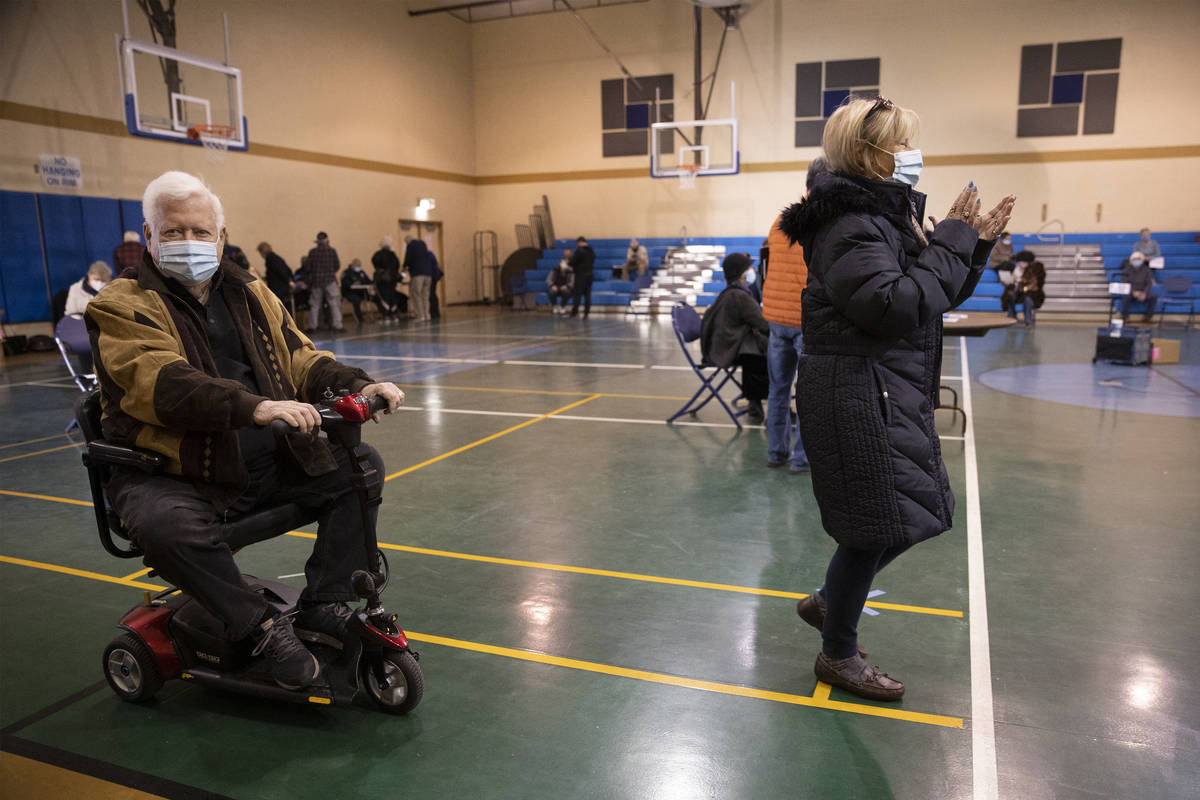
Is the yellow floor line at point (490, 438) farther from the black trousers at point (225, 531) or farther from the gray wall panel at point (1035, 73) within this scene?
the gray wall panel at point (1035, 73)

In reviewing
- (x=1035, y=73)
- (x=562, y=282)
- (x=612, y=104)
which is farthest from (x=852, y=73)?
(x=562, y=282)

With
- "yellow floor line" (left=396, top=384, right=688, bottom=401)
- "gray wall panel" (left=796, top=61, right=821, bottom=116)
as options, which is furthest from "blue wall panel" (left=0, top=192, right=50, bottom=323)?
"gray wall panel" (left=796, top=61, right=821, bottom=116)

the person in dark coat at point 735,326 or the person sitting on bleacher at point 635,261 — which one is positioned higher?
the person sitting on bleacher at point 635,261

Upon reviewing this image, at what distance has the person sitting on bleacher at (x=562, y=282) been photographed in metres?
18.9

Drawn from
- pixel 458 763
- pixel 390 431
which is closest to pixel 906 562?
pixel 458 763

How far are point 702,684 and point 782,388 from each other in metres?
2.89

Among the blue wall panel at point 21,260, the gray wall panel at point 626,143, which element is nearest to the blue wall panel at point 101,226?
the blue wall panel at point 21,260

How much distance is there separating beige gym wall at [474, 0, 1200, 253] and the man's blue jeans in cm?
1534

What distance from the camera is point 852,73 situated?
19016 millimetres

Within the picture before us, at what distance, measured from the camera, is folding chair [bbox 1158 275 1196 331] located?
15.1 m

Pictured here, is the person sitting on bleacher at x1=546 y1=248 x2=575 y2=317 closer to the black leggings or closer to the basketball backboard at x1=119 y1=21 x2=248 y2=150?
the basketball backboard at x1=119 y1=21 x2=248 y2=150

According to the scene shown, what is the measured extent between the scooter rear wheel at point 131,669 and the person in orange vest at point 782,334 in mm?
3134

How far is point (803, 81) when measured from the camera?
19.5m

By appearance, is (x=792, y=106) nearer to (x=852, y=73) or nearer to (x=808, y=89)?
(x=808, y=89)
